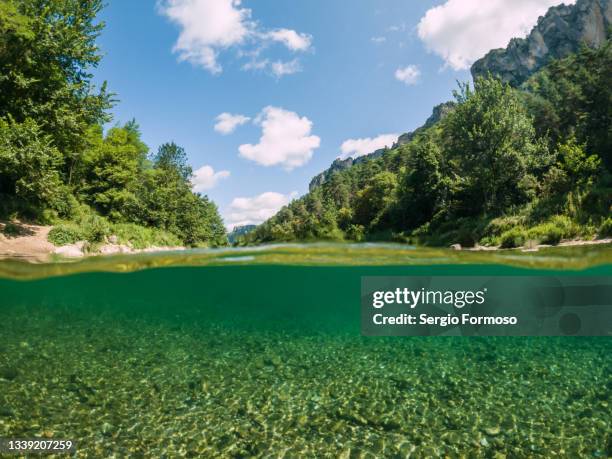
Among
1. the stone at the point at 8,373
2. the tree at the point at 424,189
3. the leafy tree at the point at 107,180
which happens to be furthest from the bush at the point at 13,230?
the tree at the point at 424,189

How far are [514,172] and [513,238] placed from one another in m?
11.3

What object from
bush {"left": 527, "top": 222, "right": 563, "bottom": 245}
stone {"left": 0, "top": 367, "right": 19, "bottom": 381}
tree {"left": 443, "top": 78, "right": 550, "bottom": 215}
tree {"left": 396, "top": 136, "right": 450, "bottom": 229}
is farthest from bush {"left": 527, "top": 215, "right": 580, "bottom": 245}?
stone {"left": 0, "top": 367, "right": 19, "bottom": 381}

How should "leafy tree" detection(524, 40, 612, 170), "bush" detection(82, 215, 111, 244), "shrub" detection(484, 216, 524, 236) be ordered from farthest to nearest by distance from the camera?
"leafy tree" detection(524, 40, 612, 170) → "shrub" detection(484, 216, 524, 236) → "bush" detection(82, 215, 111, 244)

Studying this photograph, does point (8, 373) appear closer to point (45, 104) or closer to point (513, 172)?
point (45, 104)

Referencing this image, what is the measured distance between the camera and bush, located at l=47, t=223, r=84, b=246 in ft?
63.4

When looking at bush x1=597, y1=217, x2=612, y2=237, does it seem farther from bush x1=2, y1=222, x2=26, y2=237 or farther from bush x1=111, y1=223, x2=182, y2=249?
bush x1=2, y1=222, x2=26, y2=237

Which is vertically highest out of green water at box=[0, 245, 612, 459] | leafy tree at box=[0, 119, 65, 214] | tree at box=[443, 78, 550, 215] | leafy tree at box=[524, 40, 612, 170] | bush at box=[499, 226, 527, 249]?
leafy tree at box=[524, 40, 612, 170]

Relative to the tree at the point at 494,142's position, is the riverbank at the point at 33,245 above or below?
below

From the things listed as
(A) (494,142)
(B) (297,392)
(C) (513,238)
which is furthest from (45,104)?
(A) (494,142)

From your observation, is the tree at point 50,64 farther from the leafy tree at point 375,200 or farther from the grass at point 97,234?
the leafy tree at point 375,200

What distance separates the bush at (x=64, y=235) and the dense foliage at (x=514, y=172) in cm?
2850

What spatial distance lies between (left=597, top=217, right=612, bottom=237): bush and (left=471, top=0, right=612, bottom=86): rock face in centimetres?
12785

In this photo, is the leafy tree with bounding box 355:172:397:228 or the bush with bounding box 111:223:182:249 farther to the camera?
the leafy tree with bounding box 355:172:397:228

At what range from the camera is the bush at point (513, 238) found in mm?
23250
